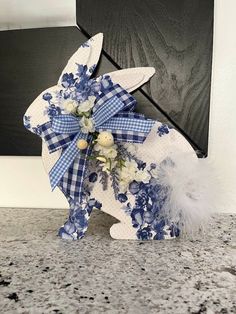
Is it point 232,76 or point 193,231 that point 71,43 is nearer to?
point 232,76

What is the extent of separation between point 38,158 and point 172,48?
0.41 metres

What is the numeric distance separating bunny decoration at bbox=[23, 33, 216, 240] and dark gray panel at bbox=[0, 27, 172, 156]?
19 centimetres

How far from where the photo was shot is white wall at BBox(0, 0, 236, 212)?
76 cm

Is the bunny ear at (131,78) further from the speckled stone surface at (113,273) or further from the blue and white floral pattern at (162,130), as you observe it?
the speckled stone surface at (113,273)

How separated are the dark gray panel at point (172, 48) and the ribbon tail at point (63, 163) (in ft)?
0.83

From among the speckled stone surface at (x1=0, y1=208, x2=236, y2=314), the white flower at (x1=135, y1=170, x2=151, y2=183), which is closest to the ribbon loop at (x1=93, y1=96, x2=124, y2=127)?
the white flower at (x1=135, y1=170, x2=151, y2=183)

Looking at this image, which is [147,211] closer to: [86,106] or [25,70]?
[86,106]

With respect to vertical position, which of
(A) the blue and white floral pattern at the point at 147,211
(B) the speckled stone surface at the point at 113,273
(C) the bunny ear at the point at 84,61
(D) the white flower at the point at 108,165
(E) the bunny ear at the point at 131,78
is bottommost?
(B) the speckled stone surface at the point at 113,273

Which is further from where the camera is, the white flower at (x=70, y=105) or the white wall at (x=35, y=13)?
the white wall at (x=35, y=13)

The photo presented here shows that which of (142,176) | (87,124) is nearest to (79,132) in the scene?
(87,124)

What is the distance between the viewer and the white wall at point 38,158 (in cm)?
76

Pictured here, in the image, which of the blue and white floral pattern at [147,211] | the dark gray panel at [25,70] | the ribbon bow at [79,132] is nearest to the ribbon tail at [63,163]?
the ribbon bow at [79,132]

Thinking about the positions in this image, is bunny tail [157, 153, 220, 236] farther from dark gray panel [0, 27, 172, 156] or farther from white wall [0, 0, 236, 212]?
dark gray panel [0, 27, 172, 156]

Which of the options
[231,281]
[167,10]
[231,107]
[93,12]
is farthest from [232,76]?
[231,281]
